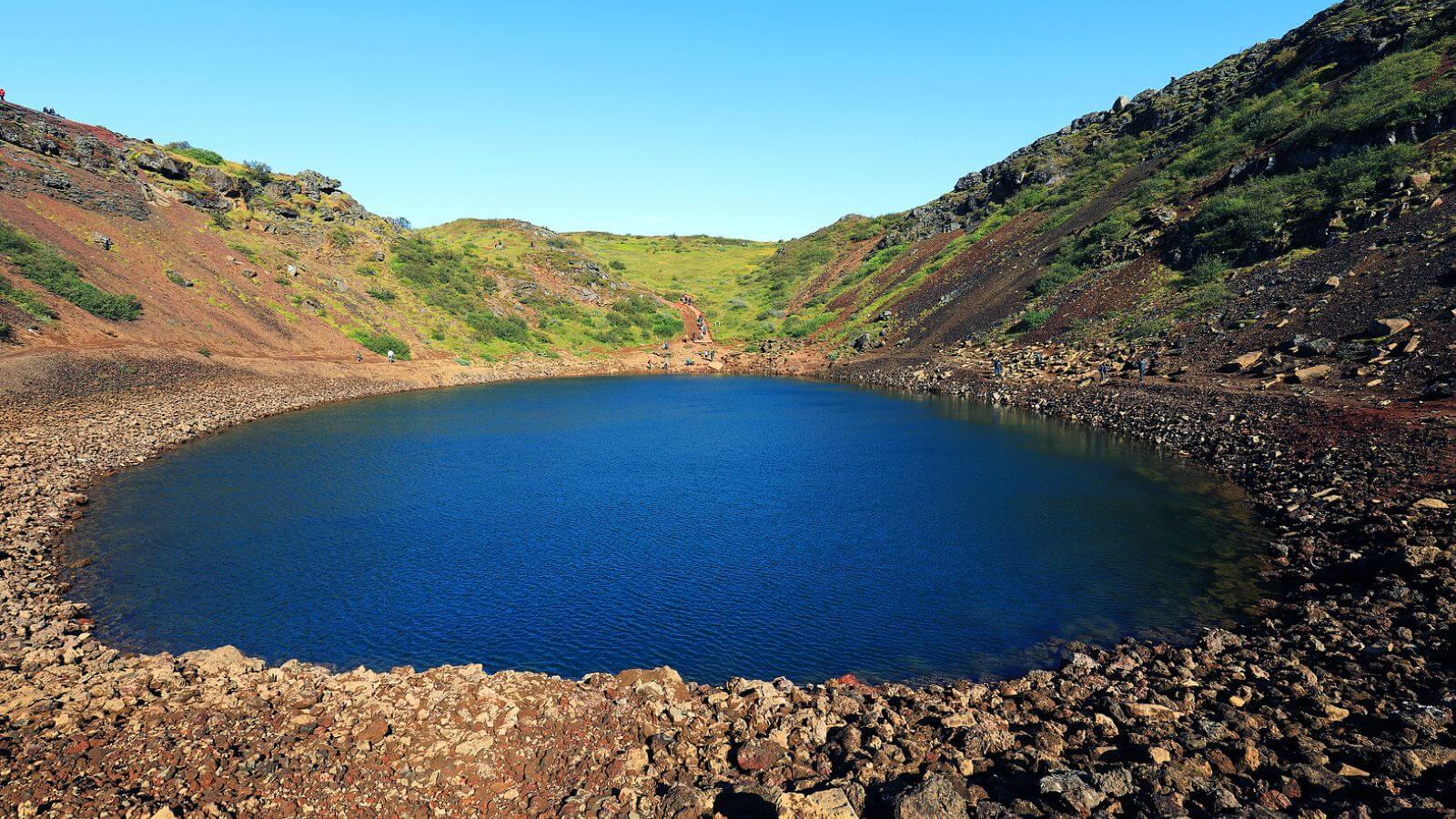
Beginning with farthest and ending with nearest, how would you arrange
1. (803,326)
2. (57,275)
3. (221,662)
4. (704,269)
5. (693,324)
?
1. (704,269)
2. (693,324)
3. (803,326)
4. (57,275)
5. (221,662)

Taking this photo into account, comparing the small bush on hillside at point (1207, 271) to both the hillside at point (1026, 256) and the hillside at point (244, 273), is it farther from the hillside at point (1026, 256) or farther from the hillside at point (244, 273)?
the hillside at point (244, 273)

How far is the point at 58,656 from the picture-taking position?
1661cm

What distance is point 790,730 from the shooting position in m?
13.9

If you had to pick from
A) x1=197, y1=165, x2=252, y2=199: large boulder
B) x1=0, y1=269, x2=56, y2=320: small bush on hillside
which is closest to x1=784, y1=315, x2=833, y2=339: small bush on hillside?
x1=197, y1=165, x2=252, y2=199: large boulder

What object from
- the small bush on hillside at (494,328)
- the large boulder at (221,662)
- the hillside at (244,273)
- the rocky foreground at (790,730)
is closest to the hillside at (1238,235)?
the rocky foreground at (790,730)

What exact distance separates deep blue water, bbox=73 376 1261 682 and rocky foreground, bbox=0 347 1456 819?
205cm

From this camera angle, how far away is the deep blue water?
62.9ft

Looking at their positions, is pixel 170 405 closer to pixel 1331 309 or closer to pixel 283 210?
pixel 283 210

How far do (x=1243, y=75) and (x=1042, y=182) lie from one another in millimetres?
24005

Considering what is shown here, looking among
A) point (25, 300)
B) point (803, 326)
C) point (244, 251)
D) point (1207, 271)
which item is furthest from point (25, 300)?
point (1207, 271)

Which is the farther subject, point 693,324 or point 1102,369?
point 693,324

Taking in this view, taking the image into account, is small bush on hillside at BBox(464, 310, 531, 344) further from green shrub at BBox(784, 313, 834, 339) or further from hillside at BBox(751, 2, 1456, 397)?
hillside at BBox(751, 2, 1456, 397)

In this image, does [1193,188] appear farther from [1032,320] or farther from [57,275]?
[57,275]

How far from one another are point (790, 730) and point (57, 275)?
65619 mm
